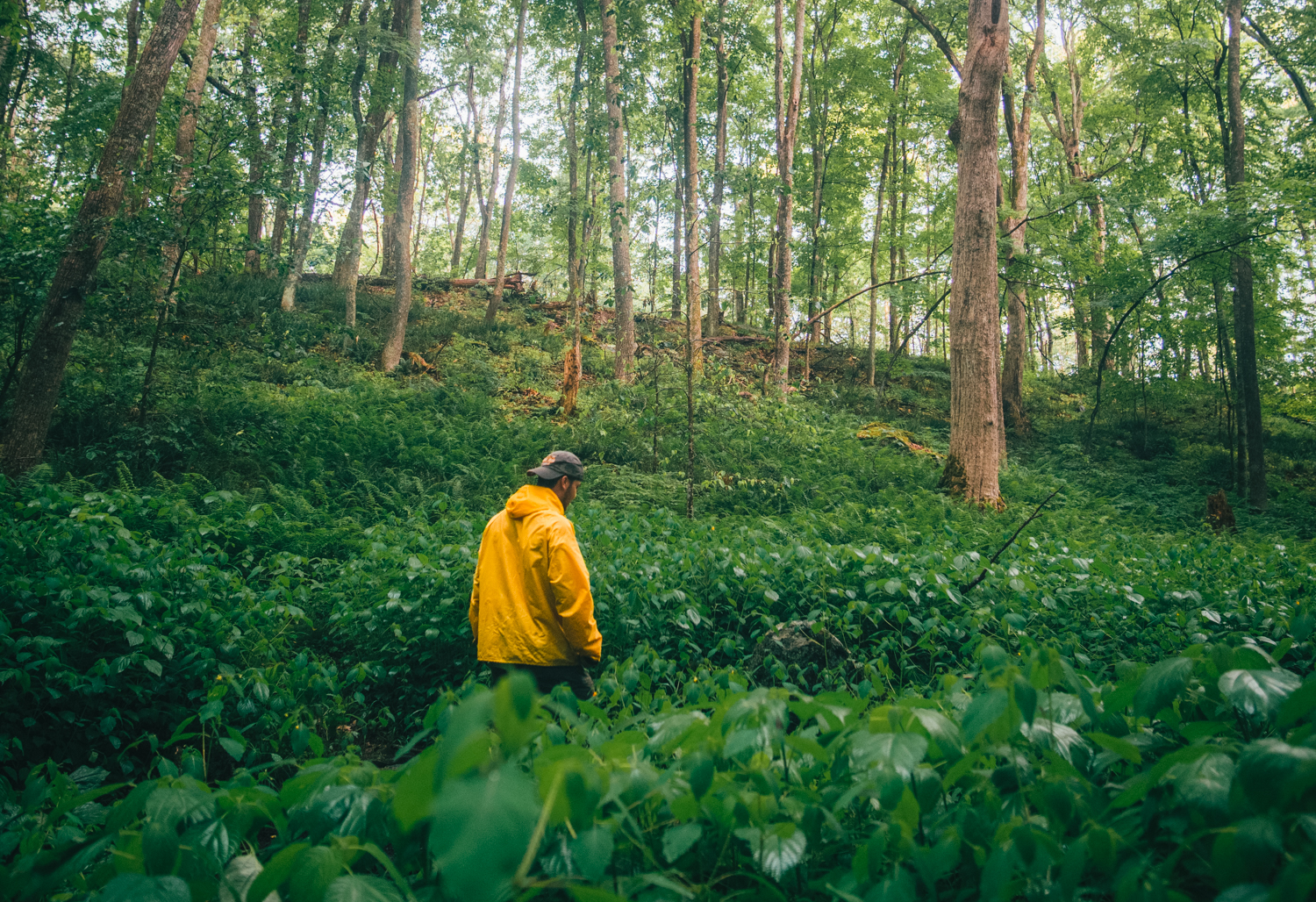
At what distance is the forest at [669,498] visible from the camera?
112 centimetres

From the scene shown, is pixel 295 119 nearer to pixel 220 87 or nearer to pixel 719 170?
pixel 220 87

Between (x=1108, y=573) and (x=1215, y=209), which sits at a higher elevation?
(x=1215, y=209)

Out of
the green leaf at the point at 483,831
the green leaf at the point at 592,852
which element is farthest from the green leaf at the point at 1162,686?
the green leaf at the point at 483,831

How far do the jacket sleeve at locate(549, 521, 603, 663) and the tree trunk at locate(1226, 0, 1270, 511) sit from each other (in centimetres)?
1699

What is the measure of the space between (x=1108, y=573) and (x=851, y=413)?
12.2 m

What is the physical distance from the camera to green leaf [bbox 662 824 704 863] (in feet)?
3.63

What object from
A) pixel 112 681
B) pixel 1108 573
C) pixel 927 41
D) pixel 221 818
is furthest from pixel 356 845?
pixel 927 41

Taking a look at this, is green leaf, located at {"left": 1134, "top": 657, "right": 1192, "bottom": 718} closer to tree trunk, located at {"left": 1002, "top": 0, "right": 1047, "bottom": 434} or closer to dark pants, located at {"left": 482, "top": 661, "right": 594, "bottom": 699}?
dark pants, located at {"left": 482, "top": 661, "right": 594, "bottom": 699}

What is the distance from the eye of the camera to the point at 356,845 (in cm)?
103

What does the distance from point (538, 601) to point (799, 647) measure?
1920 mm

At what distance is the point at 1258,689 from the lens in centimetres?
118

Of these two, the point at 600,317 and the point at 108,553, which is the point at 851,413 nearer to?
the point at 600,317

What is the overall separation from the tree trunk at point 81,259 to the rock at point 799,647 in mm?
9165

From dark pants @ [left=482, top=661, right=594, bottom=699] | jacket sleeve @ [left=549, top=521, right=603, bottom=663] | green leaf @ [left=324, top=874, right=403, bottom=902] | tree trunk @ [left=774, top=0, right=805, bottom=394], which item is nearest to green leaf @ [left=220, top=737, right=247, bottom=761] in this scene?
green leaf @ [left=324, top=874, right=403, bottom=902]
